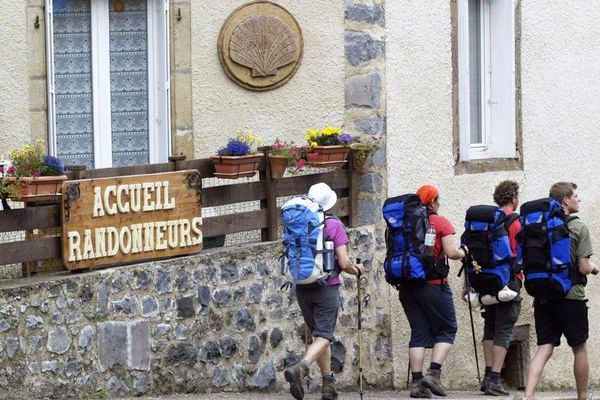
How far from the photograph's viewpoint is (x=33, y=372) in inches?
415

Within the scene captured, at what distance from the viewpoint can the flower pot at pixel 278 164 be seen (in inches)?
479

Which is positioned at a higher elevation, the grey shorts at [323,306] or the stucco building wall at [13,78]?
the stucco building wall at [13,78]

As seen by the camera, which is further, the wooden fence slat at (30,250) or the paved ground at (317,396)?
the paved ground at (317,396)

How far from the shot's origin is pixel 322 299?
35.4 ft

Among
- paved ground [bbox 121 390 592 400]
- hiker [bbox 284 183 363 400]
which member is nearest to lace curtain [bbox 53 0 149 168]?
paved ground [bbox 121 390 592 400]

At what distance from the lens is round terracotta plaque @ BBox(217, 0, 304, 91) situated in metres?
12.6

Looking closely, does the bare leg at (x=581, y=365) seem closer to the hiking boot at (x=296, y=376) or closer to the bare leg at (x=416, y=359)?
the bare leg at (x=416, y=359)

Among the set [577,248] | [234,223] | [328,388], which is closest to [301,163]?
[234,223]

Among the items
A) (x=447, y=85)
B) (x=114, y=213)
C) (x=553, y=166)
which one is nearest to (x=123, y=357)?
(x=114, y=213)

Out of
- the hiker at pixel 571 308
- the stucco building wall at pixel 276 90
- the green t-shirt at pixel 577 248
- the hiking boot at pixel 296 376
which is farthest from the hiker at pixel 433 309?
the stucco building wall at pixel 276 90

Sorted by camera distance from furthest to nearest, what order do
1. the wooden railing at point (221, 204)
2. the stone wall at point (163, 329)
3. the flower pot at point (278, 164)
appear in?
the flower pot at point (278, 164)
the wooden railing at point (221, 204)
the stone wall at point (163, 329)

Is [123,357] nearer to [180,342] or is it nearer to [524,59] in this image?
[180,342]

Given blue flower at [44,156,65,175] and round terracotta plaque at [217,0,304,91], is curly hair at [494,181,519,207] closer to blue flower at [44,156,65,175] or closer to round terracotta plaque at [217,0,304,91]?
round terracotta plaque at [217,0,304,91]

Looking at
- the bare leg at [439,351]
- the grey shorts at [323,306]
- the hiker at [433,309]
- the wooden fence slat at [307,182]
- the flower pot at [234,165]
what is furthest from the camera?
the wooden fence slat at [307,182]
